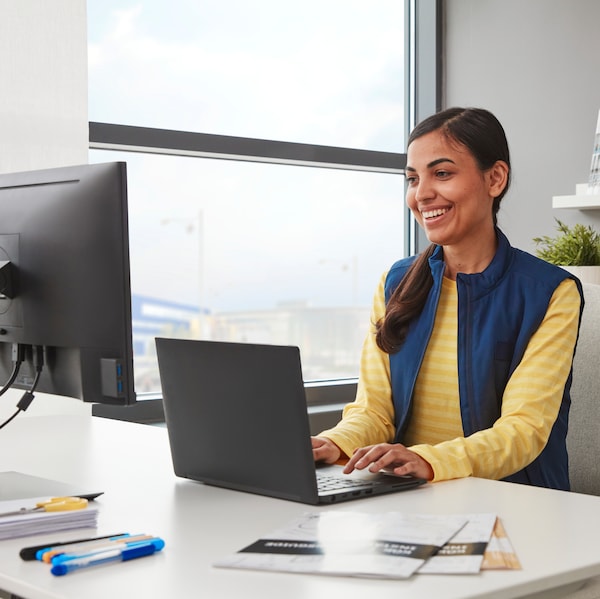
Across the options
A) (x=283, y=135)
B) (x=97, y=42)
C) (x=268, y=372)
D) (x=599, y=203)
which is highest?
(x=97, y=42)

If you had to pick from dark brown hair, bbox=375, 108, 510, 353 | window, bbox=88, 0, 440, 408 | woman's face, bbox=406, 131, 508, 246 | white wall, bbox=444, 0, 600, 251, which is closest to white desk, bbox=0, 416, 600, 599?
dark brown hair, bbox=375, 108, 510, 353

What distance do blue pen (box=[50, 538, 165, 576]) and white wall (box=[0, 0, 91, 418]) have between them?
143cm

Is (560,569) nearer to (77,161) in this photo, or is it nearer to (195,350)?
(195,350)

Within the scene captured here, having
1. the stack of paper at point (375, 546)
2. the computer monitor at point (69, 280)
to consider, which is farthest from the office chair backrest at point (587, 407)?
the computer monitor at point (69, 280)

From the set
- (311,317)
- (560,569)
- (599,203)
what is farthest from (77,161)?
(560,569)

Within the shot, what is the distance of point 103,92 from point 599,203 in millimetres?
1628

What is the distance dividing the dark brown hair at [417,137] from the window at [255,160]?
3.63 feet

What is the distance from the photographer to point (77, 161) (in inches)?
100

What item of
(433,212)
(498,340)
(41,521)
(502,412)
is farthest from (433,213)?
(41,521)

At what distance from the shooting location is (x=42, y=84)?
2.49m

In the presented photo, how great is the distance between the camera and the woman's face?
195cm

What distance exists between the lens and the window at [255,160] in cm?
300

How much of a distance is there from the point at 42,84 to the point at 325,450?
4.54ft

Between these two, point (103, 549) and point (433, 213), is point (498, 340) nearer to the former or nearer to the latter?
point (433, 213)
